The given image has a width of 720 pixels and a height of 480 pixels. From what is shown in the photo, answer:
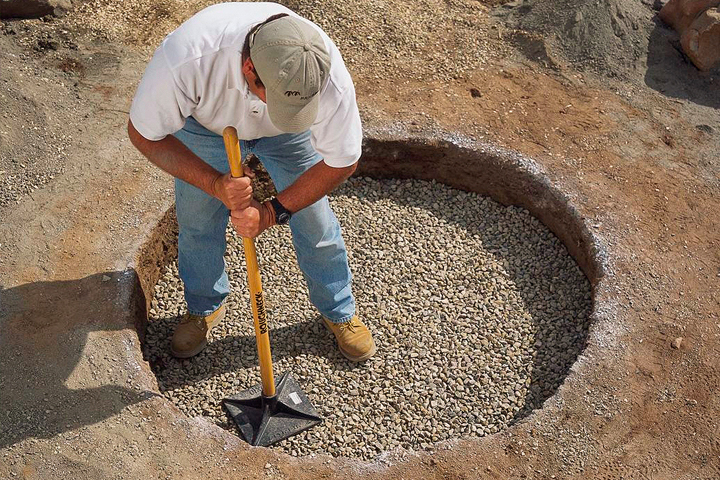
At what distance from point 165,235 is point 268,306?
89 centimetres

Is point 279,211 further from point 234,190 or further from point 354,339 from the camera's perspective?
point 354,339

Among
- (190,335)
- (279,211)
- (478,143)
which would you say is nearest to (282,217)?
(279,211)

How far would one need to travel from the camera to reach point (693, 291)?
5.42 m

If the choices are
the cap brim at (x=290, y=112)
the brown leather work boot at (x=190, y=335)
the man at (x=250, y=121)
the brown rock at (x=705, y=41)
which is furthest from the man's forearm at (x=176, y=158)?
the brown rock at (x=705, y=41)

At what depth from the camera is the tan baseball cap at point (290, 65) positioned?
3404 millimetres

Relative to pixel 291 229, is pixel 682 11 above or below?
above

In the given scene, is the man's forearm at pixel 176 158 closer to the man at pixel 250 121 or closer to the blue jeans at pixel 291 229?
the man at pixel 250 121

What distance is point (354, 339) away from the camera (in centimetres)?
532

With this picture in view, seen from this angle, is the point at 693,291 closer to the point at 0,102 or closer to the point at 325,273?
the point at 325,273

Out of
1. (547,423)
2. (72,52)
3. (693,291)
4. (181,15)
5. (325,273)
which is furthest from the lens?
(181,15)

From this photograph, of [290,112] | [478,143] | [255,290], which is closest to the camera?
[290,112]

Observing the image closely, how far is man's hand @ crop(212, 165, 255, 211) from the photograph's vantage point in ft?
12.8

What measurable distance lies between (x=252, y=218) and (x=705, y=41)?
485 cm

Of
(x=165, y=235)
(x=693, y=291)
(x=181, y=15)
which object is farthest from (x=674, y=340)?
(x=181, y=15)
